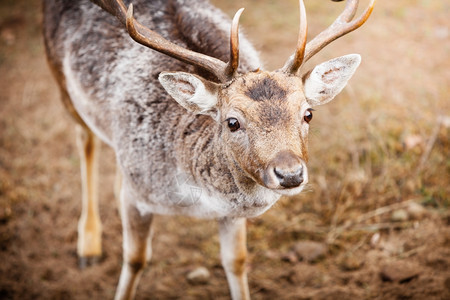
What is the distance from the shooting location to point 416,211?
16.0 feet

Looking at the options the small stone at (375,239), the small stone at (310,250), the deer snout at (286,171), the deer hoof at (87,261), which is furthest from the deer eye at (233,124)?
the deer hoof at (87,261)

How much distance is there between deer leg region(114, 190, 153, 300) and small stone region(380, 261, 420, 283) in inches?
86.3

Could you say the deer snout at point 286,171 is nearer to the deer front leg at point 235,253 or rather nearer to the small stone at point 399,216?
the deer front leg at point 235,253

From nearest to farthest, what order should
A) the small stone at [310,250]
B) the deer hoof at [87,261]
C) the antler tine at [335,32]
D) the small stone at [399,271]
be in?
1. the antler tine at [335,32]
2. the small stone at [399,271]
3. the small stone at [310,250]
4. the deer hoof at [87,261]

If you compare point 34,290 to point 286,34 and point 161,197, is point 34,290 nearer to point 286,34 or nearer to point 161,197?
point 161,197

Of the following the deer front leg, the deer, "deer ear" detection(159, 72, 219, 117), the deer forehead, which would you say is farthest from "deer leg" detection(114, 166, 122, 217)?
the deer forehead

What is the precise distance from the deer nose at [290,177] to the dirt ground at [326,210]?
0.99m

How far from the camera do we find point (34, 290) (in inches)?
191

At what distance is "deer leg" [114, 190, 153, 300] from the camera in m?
→ 4.08

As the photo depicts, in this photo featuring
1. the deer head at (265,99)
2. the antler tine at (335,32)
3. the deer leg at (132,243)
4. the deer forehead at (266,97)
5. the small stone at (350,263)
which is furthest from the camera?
the small stone at (350,263)

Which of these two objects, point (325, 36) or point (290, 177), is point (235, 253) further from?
point (325, 36)

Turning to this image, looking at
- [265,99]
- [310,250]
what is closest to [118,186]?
[310,250]

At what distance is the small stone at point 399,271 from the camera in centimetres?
429

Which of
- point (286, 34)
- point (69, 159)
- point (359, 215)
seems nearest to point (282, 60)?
point (286, 34)
